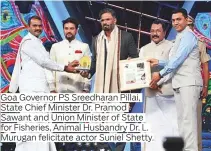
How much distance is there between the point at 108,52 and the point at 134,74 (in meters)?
0.38

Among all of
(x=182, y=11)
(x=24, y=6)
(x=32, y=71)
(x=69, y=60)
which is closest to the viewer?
(x=182, y=11)

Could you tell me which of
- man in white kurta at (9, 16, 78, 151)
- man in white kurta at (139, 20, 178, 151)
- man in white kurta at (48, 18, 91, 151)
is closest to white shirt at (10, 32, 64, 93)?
man in white kurta at (9, 16, 78, 151)

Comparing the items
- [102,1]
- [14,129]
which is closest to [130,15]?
[102,1]

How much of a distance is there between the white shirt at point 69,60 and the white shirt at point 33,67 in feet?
0.47

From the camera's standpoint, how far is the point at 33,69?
3932 mm

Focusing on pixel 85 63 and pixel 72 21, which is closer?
pixel 85 63

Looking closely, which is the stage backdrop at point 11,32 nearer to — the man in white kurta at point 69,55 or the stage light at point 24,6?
the stage light at point 24,6

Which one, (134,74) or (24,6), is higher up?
(24,6)

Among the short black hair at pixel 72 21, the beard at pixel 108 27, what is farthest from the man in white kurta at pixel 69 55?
the beard at pixel 108 27

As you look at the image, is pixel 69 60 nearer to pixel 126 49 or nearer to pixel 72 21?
pixel 72 21

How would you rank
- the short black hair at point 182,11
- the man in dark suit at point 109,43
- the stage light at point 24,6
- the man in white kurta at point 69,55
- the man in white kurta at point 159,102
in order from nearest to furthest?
1. the short black hair at point 182,11
2. the man in white kurta at point 159,102
3. the man in dark suit at point 109,43
4. the man in white kurta at point 69,55
5. the stage light at point 24,6

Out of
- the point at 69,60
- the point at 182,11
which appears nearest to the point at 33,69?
the point at 69,60

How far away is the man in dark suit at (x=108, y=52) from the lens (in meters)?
3.90

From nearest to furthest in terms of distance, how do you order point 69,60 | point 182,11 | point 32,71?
1. point 182,11
2. point 32,71
3. point 69,60
